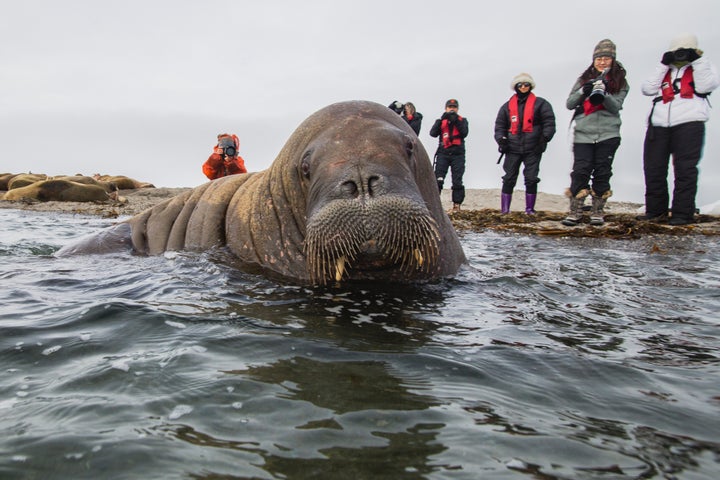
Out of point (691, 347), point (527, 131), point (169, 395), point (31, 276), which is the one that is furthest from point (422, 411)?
point (527, 131)

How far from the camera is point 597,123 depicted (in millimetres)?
10227

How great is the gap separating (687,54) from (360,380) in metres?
9.02

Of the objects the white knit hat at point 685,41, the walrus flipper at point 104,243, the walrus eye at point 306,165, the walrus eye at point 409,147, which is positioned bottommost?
the walrus flipper at point 104,243

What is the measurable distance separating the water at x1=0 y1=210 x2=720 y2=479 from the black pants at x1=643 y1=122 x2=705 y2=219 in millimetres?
5255

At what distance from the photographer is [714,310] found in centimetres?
415

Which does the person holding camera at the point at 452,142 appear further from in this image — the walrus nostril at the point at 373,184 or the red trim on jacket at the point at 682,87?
the walrus nostril at the point at 373,184

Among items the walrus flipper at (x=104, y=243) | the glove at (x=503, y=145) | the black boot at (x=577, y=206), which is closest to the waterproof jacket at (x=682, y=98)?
the black boot at (x=577, y=206)

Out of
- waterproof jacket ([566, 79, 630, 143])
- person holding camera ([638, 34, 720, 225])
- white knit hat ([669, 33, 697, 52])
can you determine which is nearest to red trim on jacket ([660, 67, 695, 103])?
person holding camera ([638, 34, 720, 225])

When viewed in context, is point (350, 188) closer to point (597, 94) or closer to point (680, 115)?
point (597, 94)

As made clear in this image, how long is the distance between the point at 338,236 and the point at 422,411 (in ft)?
6.58

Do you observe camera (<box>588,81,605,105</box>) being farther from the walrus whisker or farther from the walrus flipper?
the walrus flipper

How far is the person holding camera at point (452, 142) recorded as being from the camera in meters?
14.0

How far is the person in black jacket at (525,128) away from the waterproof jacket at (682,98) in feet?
7.80

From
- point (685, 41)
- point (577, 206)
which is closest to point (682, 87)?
point (685, 41)
